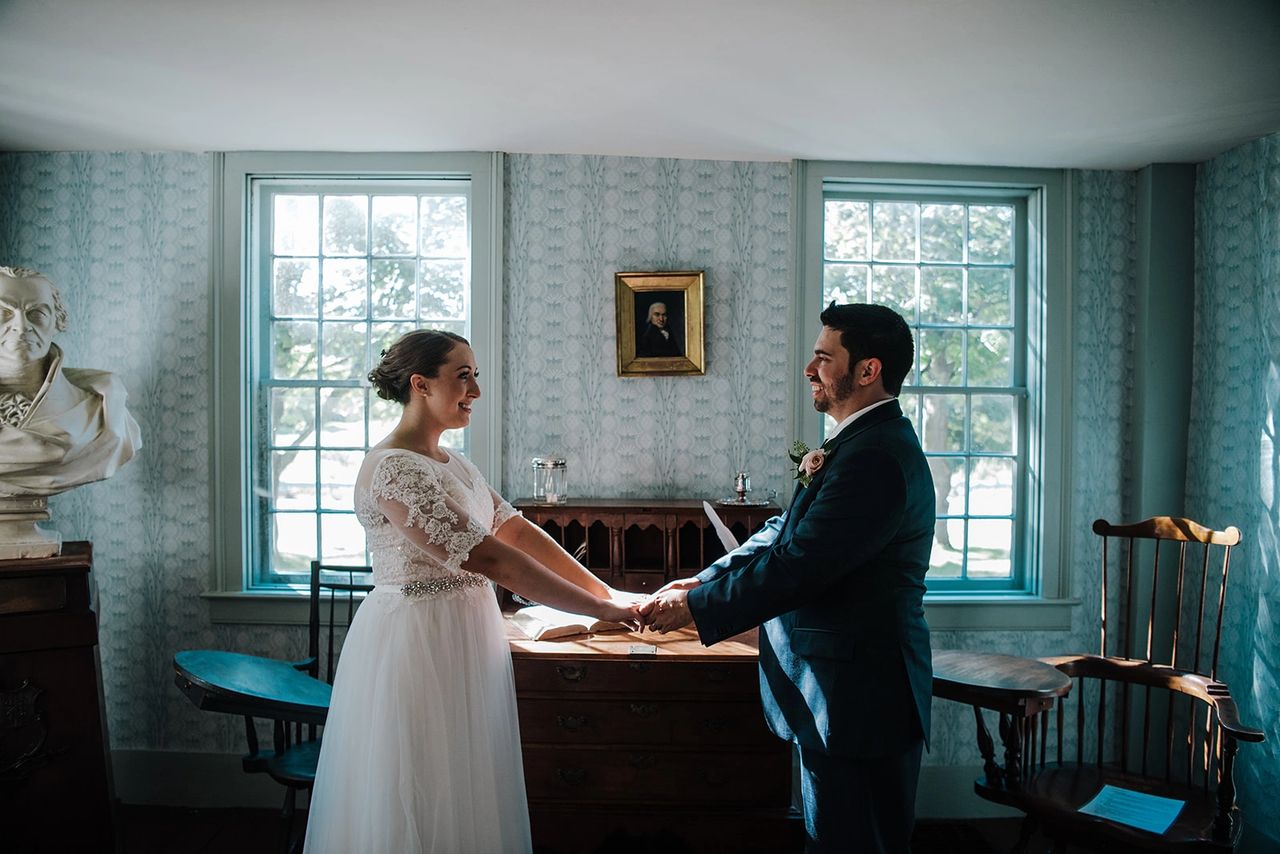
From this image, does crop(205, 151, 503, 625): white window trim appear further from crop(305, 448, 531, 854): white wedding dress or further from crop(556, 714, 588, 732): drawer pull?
crop(305, 448, 531, 854): white wedding dress

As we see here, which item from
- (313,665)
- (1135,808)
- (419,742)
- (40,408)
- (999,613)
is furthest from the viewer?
(999,613)

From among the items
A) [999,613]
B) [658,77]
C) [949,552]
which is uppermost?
[658,77]

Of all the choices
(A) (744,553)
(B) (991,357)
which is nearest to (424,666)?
(A) (744,553)

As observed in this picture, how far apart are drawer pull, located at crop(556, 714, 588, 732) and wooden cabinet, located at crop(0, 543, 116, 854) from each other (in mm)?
1725

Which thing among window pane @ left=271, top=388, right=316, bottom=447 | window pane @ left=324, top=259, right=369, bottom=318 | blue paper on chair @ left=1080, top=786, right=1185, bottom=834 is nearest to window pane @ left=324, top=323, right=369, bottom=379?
window pane @ left=324, top=259, right=369, bottom=318

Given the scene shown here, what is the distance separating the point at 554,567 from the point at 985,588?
2.35m

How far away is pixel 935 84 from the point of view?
297 cm

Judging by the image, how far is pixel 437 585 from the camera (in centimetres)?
230

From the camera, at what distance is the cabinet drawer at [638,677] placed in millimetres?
2789

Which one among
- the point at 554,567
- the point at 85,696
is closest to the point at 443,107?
the point at 554,567

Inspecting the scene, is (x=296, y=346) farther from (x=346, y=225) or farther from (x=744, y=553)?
(x=744, y=553)

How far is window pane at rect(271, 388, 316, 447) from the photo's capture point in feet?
13.1

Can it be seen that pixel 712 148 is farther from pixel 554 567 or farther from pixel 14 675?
pixel 14 675

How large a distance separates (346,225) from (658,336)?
1629 mm
